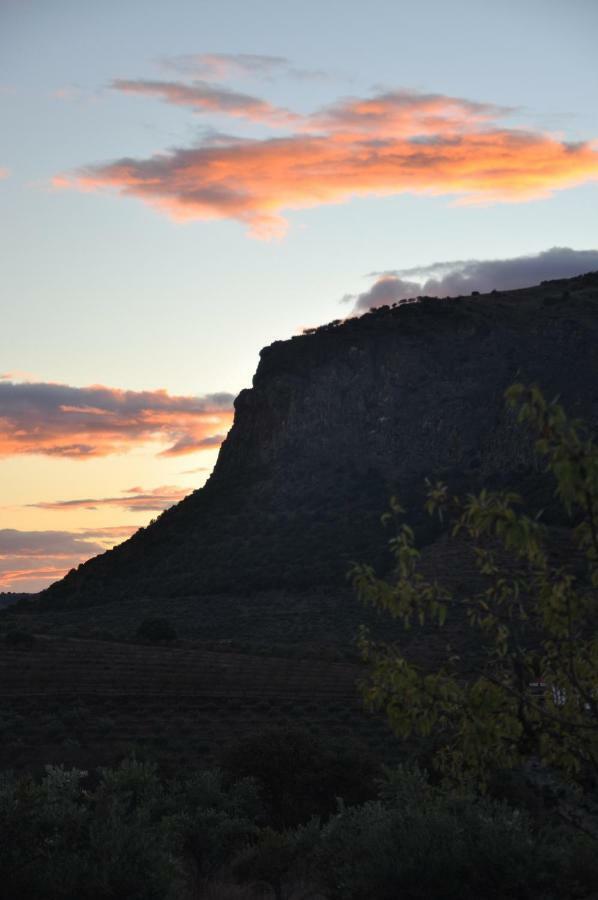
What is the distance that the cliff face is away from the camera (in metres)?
108

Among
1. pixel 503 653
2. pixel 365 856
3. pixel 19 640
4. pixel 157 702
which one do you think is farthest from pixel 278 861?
pixel 19 640

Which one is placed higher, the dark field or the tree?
the tree

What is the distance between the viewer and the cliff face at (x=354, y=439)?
108188 mm

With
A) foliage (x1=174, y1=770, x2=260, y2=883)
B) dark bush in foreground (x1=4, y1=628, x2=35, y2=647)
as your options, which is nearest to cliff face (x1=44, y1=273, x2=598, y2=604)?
dark bush in foreground (x1=4, y1=628, x2=35, y2=647)

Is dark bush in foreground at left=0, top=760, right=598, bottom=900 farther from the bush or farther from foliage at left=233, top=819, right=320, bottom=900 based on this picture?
the bush

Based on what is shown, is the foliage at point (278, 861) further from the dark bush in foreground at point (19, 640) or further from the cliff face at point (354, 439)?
the cliff face at point (354, 439)

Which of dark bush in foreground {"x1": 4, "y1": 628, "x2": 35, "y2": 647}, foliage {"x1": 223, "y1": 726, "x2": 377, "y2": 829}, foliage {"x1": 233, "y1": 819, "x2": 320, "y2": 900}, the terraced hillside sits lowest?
the terraced hillside

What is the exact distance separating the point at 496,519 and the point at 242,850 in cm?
1508

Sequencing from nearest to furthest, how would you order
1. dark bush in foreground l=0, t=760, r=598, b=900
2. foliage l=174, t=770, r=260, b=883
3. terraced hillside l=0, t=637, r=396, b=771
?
dark bush in foreground l=0, t=760, r=598, b=900 → foliage l=174, t=770, r=260, b=883 → terraced hillside l=0, t=637, r=396, b=771

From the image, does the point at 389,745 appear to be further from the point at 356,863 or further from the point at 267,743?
the point at 356,863

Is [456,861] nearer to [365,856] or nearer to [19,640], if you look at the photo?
[365,856]

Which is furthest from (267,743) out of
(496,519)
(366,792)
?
(496,519)

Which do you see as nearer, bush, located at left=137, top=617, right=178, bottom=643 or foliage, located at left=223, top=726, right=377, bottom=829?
foliage, located at left=223, top=726, right=377, bottom=829

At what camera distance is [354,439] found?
123312 millimetres
